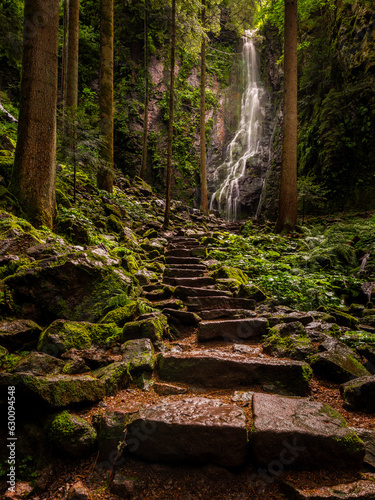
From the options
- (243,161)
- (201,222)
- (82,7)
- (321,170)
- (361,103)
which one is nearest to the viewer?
(361,103)

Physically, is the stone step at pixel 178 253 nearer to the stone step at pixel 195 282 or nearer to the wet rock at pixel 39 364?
the stone step at pixel 195 282

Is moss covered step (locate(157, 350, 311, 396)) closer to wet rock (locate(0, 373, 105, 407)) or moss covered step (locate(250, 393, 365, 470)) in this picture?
moss covered step (locate(250, 393, 365, 470))

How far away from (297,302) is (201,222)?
29.0ft

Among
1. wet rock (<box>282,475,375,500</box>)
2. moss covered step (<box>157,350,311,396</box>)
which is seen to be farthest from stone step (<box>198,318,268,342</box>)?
wet rock (<box>282,475,375,500</box>)

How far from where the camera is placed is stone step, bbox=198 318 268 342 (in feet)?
11.7

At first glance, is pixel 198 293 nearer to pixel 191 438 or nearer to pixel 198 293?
pixel 198 293

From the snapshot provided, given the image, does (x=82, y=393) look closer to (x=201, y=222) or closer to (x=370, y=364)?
(x=370, y=364)

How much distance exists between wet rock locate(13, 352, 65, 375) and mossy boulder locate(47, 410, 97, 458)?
47 centimetres

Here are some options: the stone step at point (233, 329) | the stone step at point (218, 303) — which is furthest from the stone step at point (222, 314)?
the stone step at point (233, 329)

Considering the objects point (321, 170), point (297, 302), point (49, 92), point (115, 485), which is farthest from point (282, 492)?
point (321, 170)

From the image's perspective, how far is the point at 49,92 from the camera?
475 cm

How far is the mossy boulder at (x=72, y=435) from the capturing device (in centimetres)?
187

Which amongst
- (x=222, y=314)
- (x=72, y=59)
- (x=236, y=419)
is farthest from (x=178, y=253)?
(x=72, y=59)

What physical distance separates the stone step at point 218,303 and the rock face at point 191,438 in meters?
2.47
